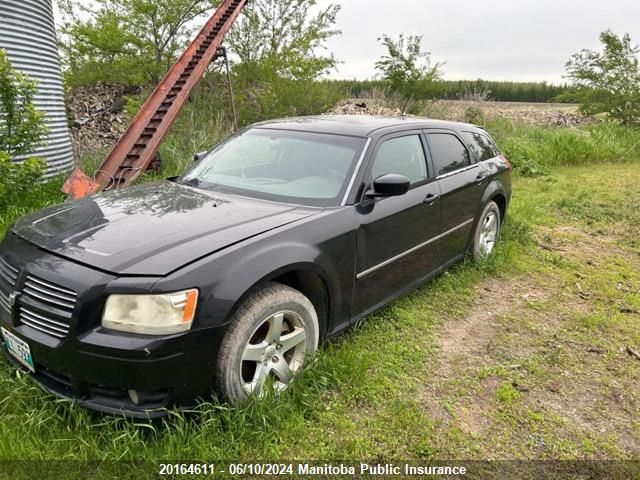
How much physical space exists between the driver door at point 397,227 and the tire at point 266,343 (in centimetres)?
55

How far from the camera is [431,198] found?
371 centimetres

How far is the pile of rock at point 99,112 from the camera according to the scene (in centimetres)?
1205

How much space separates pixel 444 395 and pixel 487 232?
2588 millimetres

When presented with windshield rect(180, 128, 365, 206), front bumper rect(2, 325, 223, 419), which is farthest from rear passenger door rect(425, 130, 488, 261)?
front bumper rect(2, 325, 223, 419)

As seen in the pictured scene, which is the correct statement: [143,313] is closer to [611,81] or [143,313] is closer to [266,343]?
[266,343]

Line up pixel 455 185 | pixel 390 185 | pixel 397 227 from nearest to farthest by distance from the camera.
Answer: pixel 390 185, pixel 397 227, pixel 455 185

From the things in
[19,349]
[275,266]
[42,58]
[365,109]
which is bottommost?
[19,349]

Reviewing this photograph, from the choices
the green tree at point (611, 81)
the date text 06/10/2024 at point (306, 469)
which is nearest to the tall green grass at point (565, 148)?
the green tree at point (611, 81)

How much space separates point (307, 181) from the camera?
3.19 metres

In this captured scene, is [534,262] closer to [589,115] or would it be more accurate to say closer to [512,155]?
[512,155]

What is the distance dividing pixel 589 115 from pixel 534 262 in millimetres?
12209

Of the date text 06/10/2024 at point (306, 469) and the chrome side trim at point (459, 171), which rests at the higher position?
the chrome side trim at point (459, 171)

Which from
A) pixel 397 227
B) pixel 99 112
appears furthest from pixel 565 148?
pixel 99 112

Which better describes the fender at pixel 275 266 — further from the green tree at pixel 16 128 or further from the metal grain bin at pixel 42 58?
the metal grain bin at pixel 42 58
